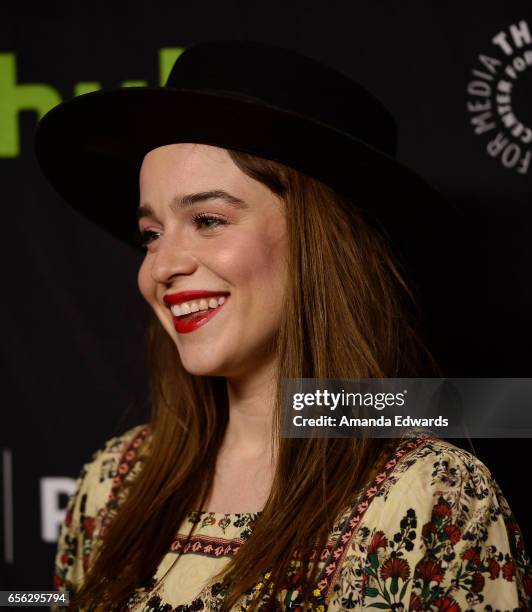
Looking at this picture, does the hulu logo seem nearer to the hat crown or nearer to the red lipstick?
the hat crown

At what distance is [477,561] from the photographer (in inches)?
42.0

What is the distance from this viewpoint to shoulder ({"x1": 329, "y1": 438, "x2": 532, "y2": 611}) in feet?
3.48

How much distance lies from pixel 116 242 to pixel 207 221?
0.71 meters

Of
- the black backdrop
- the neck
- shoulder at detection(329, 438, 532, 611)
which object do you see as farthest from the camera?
the black backdrop

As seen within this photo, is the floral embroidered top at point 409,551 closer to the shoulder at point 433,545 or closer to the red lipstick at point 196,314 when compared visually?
the shoulder at point 433,545

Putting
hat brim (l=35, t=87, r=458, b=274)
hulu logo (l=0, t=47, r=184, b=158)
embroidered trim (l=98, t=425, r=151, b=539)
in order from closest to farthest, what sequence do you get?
hat brim (l=35, t=87, r=458, b=274), embroidered trim (l=98, t=425, r=151, b=539), hulu logo (l=0, t=47, r=184, b=158)

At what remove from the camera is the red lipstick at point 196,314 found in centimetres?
123

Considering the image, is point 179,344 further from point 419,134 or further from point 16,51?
point 16,51

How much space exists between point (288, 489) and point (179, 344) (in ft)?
1.01

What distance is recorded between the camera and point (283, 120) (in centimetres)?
116

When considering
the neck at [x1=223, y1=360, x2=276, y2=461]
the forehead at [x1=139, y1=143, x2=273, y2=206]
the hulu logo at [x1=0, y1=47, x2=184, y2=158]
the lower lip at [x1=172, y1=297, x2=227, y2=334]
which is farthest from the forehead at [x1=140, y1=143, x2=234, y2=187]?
the hulu logo at [x1=0, y1=47, x2=184, y2=158]

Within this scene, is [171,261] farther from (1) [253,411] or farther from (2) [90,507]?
(2) [90,507]

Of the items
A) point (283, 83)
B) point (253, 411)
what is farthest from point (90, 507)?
point (283, 83)

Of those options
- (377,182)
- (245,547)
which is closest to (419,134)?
(377,182)
